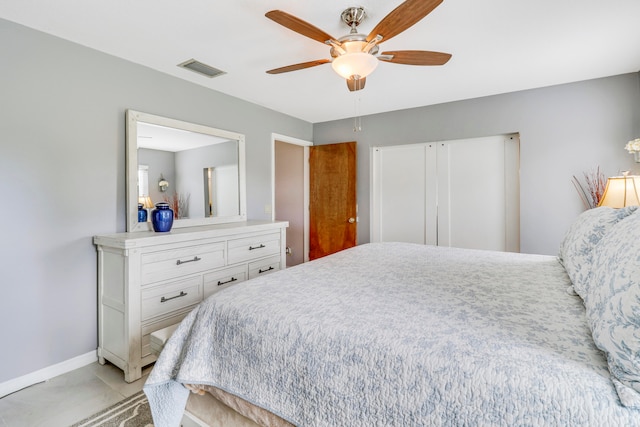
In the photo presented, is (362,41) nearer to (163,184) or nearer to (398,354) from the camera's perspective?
(398,354)

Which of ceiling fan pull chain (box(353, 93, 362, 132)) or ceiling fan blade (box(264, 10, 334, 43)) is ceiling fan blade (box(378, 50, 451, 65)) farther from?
ceiling fan pull chain (box(353, 93, 362, 132))

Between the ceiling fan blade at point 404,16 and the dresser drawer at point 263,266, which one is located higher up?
the ceiling fan blade at point 404,16

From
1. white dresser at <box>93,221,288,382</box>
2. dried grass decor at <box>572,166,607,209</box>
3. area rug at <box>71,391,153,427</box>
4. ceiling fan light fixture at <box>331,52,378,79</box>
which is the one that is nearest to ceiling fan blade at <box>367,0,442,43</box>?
ceiling fan light fixture at <box>331,52,378,79</box>

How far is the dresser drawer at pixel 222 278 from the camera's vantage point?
2.55 m

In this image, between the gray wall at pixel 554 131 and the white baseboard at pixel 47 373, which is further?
the gray wall at pixel 554 131

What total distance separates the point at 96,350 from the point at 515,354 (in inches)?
110

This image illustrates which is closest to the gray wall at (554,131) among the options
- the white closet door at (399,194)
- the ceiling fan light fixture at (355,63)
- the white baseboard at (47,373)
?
the white closet door at (399,194)

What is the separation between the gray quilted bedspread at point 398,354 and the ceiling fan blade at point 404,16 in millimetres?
1349

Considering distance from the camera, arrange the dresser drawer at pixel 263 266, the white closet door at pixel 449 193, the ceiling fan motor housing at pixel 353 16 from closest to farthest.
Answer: the ceiling fan motor housing at pixel 353 16 → the dresser drawer at pixel 263 266 → the white closet door at pixel 449 193

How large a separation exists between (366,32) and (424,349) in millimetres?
2024

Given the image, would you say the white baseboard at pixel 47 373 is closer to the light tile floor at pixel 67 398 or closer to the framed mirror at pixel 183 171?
the light tile floor at pixel 67 398

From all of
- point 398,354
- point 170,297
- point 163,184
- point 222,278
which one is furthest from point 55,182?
point 398,354

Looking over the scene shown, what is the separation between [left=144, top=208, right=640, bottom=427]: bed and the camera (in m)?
0.73

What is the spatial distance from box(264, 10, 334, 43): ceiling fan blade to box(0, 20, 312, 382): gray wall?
5.52 ft
